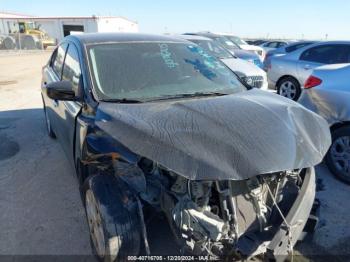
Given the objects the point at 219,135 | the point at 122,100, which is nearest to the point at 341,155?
the point at 219,135

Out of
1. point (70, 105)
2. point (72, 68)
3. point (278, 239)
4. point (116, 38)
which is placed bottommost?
point (278, 239)

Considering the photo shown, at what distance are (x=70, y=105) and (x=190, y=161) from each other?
178 cm

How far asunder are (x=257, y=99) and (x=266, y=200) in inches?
34.5

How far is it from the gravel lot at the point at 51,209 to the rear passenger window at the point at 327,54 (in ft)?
12.9

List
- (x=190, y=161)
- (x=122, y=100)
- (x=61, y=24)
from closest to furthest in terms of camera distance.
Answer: (x=190, y=161) → (x=122, y=100) → (x=61, y=24)

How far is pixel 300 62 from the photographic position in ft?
26.3

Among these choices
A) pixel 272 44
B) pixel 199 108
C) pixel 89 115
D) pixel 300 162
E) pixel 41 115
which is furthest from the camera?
pixel 272 44

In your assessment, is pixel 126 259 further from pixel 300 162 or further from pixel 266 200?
pixel 300 162

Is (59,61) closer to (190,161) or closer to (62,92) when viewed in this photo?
(62,92)

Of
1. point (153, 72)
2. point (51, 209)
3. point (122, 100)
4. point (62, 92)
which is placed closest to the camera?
point (122, 100)

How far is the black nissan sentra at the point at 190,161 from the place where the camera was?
1992 mm

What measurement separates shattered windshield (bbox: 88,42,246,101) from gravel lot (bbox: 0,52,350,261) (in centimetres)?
116

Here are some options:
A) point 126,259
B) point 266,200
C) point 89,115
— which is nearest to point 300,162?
point 266,200

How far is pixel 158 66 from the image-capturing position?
3268 millimetres
